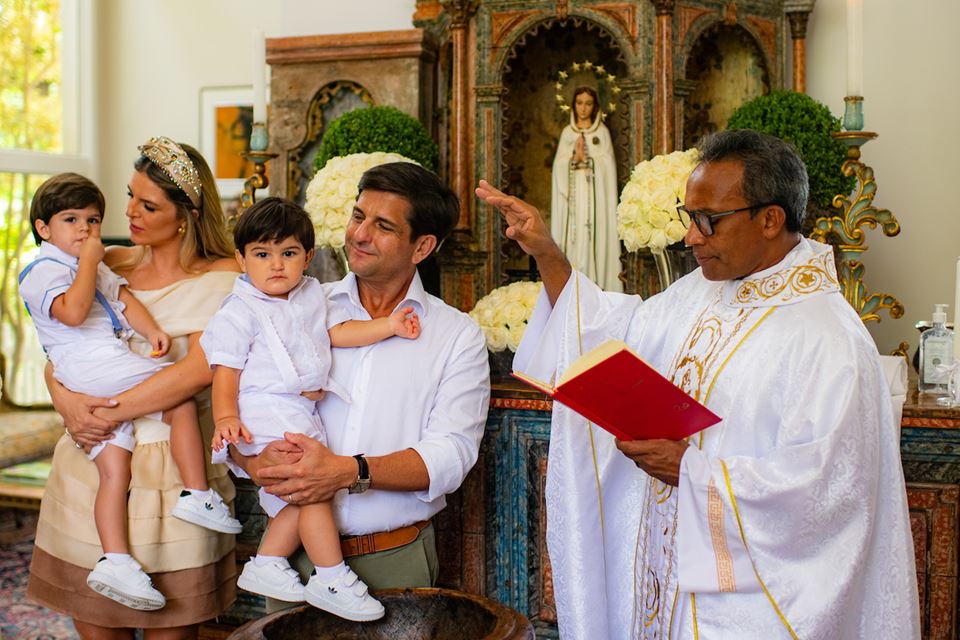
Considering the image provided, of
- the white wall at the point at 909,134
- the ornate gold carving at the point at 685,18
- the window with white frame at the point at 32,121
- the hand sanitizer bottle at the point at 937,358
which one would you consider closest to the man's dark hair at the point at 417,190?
the hand sanitizer bottle at the point at 937,358

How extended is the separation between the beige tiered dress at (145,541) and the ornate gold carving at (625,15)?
2.17 meters

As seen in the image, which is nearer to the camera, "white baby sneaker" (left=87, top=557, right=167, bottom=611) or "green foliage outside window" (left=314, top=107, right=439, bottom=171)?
"white baby sneaker" (left=87, top=557, right=167, bottom=611)

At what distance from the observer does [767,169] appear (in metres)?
2.36

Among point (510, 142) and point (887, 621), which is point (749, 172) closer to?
point (887, 621)

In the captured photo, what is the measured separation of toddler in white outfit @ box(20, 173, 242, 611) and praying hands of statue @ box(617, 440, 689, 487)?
3.91 ft

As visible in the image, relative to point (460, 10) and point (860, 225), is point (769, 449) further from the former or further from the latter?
point (460, 10)

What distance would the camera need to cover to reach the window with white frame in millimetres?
7703

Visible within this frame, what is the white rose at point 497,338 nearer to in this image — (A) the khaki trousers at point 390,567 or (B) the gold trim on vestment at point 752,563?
(A) the khaki trousers at point 390,567

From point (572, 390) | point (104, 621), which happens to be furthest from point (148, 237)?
point (572, 390)

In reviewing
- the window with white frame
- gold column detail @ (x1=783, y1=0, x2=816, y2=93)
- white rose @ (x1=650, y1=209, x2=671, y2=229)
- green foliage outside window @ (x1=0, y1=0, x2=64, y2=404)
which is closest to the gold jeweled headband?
white rose @ (x1=650, y1=209, x2=671, y2=229)

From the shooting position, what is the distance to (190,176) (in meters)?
3.08

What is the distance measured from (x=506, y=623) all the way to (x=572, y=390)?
1.78ft

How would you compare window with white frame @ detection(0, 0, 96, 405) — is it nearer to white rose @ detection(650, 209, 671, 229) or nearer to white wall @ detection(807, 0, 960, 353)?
white wall @ detection(807, 0, 960, 353)

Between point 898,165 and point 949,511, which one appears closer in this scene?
point 949,511
